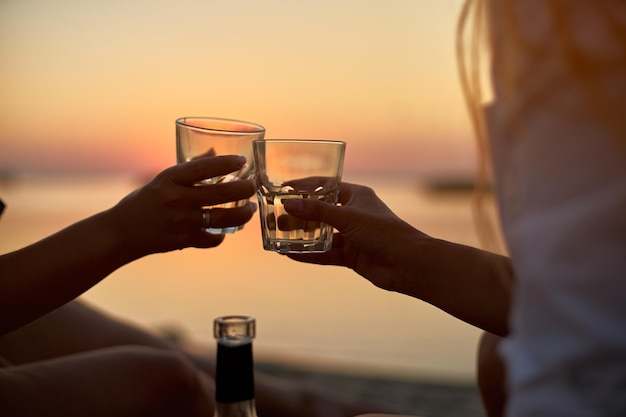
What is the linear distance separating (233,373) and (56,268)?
794 millimetres

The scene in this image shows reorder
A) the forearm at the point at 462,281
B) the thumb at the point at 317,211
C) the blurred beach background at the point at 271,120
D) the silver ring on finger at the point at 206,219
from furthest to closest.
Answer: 1. the blurred beach background at the point at 271,120
2. the silver ring on finger at the point at 206,219
3. the thumb at the point at 317,211
4. the forearm at the point at 462,281

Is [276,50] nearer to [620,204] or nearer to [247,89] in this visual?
[247,89]

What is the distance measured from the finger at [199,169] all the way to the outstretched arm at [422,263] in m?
0.17

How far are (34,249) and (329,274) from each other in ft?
21.2

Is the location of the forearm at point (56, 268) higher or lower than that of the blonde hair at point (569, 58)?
lower

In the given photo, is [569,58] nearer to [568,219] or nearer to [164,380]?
[568,219]

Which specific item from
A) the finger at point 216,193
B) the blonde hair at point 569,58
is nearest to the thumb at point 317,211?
the finger at point 216,193

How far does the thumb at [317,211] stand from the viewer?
1655 mm

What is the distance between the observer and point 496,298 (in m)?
1.55

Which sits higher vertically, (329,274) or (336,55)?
(336,55)

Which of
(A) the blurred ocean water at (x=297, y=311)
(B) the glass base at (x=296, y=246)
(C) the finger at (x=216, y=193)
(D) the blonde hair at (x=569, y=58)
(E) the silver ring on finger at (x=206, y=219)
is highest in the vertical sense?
(D) the blonde hair at (x=569, y=58)

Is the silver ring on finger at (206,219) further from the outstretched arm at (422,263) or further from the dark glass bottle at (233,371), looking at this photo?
the dark glass bottle at (233,371)

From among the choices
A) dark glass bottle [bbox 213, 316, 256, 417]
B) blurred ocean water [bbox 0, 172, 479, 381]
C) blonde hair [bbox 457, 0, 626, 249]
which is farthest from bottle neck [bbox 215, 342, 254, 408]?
blurred ocean water [bbox 0, 172, 479, 381]

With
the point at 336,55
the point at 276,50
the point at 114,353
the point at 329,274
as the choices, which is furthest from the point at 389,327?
the point at 276,50
